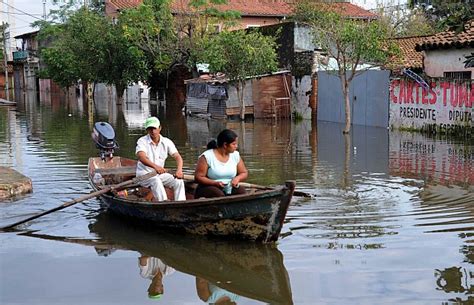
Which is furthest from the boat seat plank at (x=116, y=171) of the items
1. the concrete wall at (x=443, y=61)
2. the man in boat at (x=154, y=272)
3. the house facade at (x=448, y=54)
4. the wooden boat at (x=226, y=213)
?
the concrete wall at (x=443, y=61)

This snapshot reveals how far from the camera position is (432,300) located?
6359mm

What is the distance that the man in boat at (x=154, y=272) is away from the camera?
689 centimetres

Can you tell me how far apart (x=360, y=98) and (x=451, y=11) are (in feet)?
A: 63.9

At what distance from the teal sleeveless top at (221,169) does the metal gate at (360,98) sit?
55.1 ft

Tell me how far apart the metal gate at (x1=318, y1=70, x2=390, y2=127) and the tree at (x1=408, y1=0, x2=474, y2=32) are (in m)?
17.1

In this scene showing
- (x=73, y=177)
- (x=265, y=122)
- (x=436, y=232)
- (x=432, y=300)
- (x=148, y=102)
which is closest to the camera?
(x=432, y=300)

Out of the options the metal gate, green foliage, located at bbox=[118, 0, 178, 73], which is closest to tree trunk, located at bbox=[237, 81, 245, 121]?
the metal gate

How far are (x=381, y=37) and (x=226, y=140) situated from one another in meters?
14.9

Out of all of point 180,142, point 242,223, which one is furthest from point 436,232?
point 180,142

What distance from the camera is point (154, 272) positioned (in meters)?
7.63

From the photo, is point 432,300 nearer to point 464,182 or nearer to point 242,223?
point 242,223

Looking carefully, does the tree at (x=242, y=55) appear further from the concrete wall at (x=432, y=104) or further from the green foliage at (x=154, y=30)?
the green foliage at (x=154, y=30)

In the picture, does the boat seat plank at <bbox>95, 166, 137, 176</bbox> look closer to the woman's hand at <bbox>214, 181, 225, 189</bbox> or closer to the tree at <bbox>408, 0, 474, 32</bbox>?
the woman's hand at <bbox>214, 181, 225, 189</bbox>

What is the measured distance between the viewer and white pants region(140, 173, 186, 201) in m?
9.63
